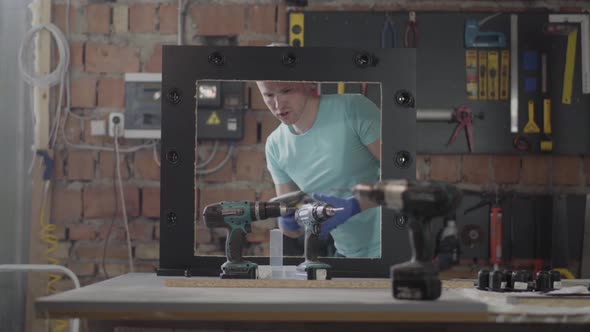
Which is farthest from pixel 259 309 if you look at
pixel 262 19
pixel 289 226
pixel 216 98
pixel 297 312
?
pixel 262 19

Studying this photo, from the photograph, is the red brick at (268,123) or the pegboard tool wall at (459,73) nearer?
the red brick at (268,123)

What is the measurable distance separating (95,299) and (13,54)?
2.15m

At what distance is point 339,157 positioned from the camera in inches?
64.8

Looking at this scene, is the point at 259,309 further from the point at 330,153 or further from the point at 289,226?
the point at 330,153

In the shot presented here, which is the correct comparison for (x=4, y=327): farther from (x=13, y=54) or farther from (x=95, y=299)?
(x=95, y=299)

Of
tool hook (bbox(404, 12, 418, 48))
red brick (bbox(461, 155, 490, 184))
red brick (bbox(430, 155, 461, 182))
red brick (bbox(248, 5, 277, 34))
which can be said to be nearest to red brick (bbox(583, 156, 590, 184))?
red brick (bbox(461, 155, 490, 184))

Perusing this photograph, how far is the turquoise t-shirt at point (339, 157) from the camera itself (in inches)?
60.7

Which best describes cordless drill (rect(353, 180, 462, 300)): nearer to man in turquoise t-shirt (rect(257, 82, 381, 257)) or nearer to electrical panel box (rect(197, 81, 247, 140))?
man in turquoise t-shirt (rect(257, 82, 381, 257))

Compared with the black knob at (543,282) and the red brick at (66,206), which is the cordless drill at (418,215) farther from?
the red brick at (66,206)

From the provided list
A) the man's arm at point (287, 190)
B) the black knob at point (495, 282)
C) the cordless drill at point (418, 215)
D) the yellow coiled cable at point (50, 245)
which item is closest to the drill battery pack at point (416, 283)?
the cordless drill at point (418, 215)

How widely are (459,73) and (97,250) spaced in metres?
1.63

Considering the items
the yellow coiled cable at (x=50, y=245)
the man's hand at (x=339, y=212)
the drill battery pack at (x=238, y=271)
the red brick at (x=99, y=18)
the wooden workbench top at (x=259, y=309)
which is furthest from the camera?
the red brick at (x=99, y=18)

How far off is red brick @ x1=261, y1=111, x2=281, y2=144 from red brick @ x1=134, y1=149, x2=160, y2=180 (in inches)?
61.7

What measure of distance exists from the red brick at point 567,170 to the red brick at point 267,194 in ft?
6.12
